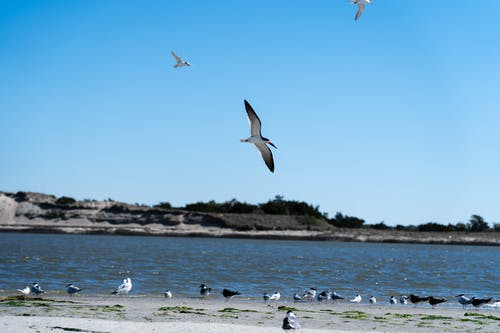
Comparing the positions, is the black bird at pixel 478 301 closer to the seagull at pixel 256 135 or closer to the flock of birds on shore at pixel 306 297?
the flock of birds on shore at pixel 306 297

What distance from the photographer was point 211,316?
18.3 metres

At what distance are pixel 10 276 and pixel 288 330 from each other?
1807 centimetres

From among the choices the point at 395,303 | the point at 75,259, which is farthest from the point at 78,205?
the point at 395,303

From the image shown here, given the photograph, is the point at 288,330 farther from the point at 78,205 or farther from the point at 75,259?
the point at 78,205

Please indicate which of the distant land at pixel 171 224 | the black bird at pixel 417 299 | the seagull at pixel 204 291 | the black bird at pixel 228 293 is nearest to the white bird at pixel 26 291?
the seagull at pixel 204 291

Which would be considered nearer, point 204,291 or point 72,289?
point 72,289

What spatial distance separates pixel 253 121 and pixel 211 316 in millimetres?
4767

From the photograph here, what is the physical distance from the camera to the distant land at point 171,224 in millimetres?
110188

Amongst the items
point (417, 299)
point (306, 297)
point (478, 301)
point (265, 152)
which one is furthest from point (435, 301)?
point (265, 152)

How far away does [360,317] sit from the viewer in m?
19.2

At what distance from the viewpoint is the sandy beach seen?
1528 cm

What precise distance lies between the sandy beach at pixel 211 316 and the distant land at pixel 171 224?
8595 centimetres

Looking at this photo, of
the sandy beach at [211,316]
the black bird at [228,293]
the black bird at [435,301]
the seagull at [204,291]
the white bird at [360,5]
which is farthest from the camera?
the seagull at [204,291]

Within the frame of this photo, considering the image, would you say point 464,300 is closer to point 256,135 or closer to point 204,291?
point 204,291
